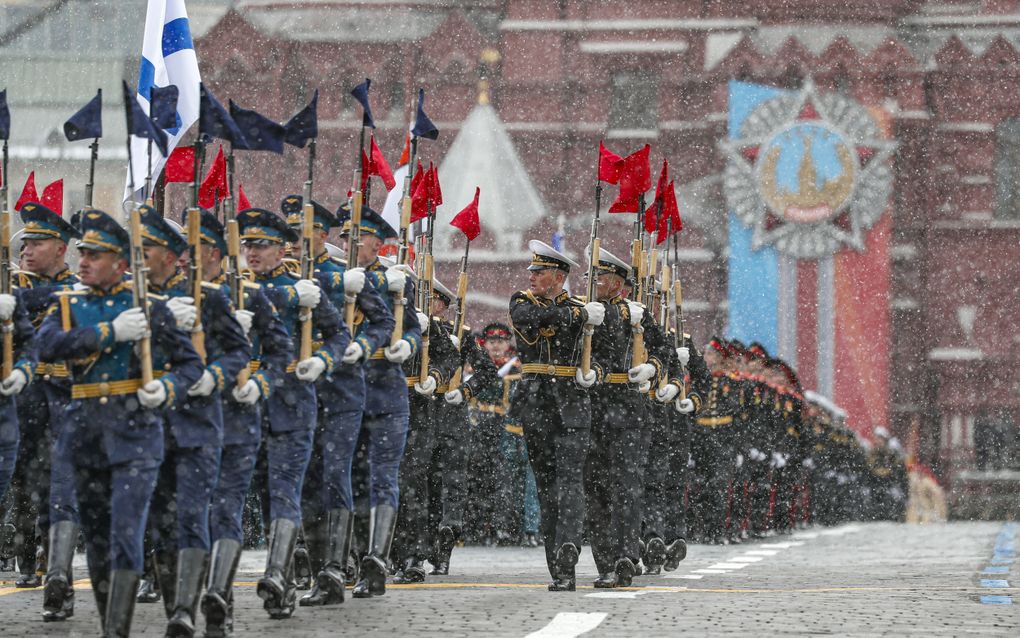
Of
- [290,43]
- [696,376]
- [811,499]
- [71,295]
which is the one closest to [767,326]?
[290,43]

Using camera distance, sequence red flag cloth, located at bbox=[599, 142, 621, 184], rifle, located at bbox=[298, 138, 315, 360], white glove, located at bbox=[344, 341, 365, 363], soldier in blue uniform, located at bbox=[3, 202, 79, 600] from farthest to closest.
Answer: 1. red flag cloth, located at bbox=[599, 142, 621, 184]
2. soldier in blue uniform, located at bbox=[3, 202, 79, 600]
3. white glove, located at bbox=[344, 341, 365, 363]
4. rifle, located at bbox=[298, 138, 315, 360]

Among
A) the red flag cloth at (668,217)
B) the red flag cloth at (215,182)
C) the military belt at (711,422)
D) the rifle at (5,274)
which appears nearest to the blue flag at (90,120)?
the rifle at (5,274)

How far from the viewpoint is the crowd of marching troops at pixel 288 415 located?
8188mm

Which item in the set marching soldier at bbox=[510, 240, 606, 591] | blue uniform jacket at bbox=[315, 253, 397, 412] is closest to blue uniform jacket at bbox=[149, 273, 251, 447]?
blue uniform jacket at bbox=[315, 253, 397, 412]

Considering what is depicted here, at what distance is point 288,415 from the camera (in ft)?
33.4

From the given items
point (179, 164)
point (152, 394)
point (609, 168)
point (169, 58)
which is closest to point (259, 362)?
point (152, 394)

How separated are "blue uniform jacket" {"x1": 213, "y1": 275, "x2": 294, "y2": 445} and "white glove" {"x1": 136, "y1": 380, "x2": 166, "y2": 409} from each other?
1227 mm

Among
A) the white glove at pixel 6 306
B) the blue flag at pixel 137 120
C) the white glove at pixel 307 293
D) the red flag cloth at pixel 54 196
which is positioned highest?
the red flag cloth at pixel 54 196

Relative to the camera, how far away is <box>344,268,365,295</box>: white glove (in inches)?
435

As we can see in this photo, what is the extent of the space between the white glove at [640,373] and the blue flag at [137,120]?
4.26 metres

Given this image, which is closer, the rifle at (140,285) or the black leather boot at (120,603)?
the black leather boot at (120,603)

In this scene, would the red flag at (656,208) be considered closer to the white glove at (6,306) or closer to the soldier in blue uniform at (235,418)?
the soldier in blue uniform at (235,418)

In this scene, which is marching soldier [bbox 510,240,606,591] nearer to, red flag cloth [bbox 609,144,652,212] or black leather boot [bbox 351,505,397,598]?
black leather boot [bbox 351,505,397,598]

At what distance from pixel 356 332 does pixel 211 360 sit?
102 inches
